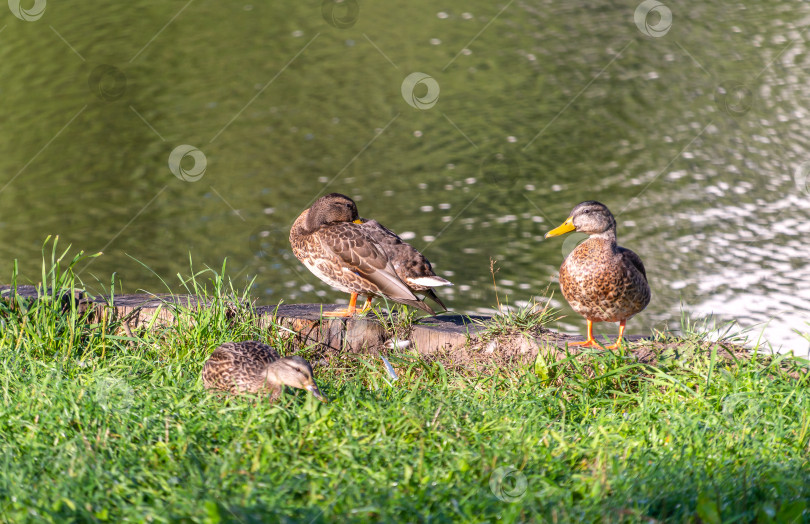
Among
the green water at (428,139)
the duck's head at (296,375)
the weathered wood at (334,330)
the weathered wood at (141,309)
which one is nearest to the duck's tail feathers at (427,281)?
the weathered wood at (334,330)

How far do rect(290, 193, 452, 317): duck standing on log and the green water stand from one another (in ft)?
Result: 4.00

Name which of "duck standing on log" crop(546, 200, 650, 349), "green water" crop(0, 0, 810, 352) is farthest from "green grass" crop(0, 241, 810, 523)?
"green water" crop(0, 0, 810, 352)

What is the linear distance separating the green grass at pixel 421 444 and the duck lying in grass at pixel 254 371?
9 centimetres

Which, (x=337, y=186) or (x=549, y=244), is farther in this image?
(x=337, y=186)

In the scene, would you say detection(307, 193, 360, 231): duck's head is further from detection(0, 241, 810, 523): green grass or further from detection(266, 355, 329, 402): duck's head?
detection(266, 355, 329, 402): duck's head

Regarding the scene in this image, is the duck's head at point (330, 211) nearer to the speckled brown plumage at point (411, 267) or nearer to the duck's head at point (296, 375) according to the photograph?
the speckled brown plumage at point (411, 267)

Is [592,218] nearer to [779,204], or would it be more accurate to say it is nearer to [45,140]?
[779,204]

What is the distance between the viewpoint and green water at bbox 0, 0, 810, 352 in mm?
9062

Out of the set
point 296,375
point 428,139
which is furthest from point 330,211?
point 428,139

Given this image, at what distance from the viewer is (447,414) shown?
371 centimetres

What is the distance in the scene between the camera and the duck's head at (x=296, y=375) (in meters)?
3.81

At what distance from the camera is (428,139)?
1275 centimetres

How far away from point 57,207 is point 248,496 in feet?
29.2

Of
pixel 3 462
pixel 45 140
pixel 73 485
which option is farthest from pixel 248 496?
pixel 45 140
